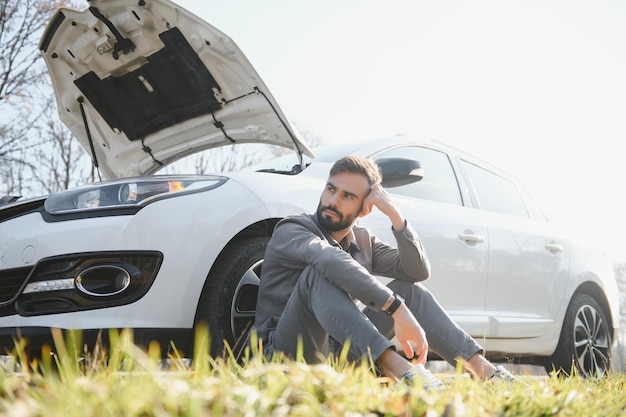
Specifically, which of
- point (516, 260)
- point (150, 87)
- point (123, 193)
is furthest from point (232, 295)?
point (516, 260)

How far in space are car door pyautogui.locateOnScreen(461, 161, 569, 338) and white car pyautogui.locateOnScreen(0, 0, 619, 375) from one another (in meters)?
0.01

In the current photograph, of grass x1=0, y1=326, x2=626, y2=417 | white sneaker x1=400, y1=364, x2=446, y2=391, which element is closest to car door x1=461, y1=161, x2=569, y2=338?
white sneaker x1=400, y1=364, x2=446, y2=391

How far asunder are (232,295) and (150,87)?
169cm

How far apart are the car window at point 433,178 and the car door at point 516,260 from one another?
0.77ft

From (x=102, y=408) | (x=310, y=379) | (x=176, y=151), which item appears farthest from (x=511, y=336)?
A: (x=102, y=408)

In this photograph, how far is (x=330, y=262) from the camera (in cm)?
251

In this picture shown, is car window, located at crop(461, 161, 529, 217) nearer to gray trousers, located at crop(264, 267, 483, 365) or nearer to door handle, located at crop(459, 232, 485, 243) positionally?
door handle, located at crop(459, 232, 485, 243)

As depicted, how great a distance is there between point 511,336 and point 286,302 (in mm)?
2096

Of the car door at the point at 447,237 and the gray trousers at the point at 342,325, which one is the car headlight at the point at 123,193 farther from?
the car door at the point at 447,237

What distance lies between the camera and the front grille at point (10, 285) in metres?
2.69

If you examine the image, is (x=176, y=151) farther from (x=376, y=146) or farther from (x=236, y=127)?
(x=376, y=146)

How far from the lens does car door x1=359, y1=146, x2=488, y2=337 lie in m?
3.72

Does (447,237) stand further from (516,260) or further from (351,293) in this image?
(351,293)

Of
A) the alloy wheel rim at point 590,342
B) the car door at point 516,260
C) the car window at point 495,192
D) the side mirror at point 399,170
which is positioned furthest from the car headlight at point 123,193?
the alloy wheel rim at point 590,342
